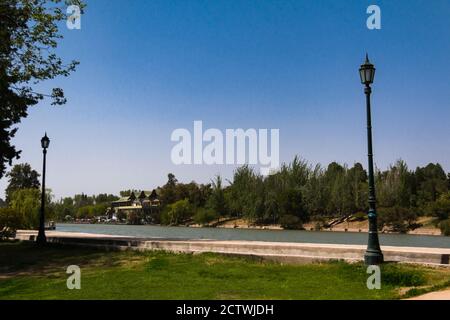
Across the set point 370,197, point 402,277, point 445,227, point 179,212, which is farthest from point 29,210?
point 179,212

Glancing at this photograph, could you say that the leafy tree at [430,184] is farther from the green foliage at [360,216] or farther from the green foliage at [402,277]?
the green foliage at [402,277]

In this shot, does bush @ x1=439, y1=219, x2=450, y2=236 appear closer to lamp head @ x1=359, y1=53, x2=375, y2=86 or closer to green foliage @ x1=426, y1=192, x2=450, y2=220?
green foliage @ x1=426, y1=192, x2=450, y2=220

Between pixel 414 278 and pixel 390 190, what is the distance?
77753 mm

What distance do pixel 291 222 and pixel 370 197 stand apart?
80.1m

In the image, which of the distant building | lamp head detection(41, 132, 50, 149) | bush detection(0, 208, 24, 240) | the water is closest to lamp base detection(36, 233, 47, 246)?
lamp head detection(41, 132, 50, 149)

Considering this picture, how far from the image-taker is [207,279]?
12.8 metres

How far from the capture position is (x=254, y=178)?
339ft

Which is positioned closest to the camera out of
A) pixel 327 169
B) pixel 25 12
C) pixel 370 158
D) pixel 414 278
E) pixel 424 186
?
pixel 414 278

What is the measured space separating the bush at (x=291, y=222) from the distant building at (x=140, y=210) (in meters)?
56.8

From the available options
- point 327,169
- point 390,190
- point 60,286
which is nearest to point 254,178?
point 327,169

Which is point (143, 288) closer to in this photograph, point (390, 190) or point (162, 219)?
point (390, 190)

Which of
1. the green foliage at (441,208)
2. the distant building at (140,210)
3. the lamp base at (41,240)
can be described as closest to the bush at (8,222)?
the lamp base at (41,240)

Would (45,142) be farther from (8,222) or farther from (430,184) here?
(430,184)

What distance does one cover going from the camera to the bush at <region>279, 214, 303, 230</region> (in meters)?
92.4
